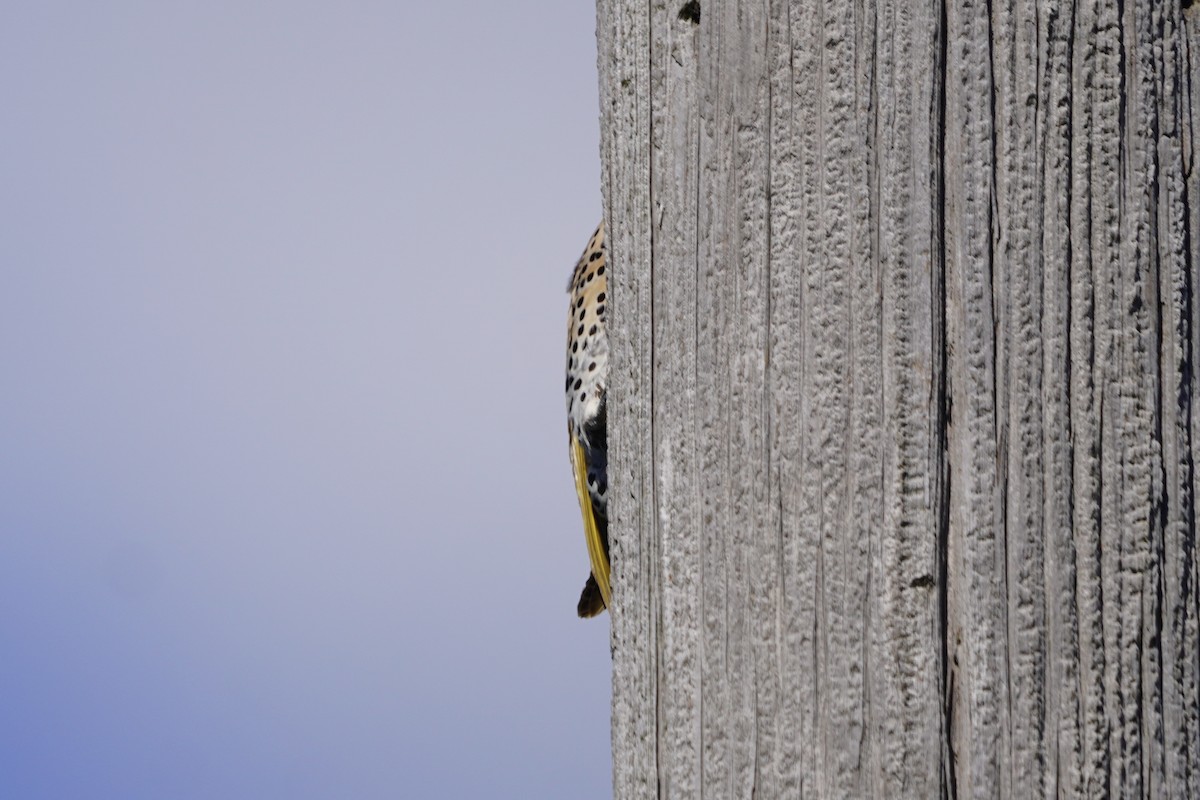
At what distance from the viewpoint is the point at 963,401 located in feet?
3.27

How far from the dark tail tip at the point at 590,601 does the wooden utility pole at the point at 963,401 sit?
135 cm

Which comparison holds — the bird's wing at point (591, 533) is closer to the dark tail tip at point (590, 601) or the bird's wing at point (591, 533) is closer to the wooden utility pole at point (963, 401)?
the dark tail tip at point (590, 601)

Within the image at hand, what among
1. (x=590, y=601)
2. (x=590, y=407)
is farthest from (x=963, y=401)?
(x=590, y=601)

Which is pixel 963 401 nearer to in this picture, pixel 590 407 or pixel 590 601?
pixel 590 407

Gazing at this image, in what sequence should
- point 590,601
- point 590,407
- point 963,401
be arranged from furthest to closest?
1. point 590,601
2. point 590,407
3. point 963,401

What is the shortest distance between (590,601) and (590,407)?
0.50m

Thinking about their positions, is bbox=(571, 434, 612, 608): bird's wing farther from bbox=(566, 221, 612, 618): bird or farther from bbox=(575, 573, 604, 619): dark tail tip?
bbox=(575, 573, 604, 619): dark tail tip

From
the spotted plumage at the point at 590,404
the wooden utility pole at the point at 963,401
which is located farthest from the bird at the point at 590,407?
the wooden utility pole at the point at 963,401

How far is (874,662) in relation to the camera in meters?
1.01

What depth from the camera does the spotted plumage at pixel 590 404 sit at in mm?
2160

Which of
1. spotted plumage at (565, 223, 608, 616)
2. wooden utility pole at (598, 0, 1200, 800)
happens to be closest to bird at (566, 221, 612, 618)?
spotted plumage at (565, 223, 608, 616)

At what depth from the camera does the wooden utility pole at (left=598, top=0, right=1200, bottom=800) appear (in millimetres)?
986

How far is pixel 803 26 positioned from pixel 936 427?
379mm

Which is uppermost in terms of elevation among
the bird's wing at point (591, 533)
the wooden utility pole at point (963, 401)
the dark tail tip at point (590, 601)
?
the wooden utility pole at point (963, 401)
